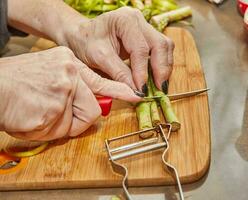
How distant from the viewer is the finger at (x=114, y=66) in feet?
3.27

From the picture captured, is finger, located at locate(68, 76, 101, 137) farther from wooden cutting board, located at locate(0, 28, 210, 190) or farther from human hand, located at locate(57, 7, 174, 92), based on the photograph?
human hand, located at locate(57, 7, 174, 92)

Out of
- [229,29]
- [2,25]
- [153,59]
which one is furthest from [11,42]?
[229,29]

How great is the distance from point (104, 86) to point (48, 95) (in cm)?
14

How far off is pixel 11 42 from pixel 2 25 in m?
0.16

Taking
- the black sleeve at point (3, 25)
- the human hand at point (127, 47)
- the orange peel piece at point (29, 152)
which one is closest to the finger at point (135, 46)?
the human hand at point (127, 47)

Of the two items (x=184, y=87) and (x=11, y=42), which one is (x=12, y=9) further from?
(x=184, y=87)

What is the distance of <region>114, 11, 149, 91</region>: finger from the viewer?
985mm

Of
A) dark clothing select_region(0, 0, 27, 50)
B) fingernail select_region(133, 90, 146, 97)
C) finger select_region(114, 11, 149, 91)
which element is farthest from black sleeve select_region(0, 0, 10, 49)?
fingernail select_region(133, 90, 146, 97)

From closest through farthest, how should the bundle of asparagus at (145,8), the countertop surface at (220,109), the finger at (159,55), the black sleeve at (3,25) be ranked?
the countertop surface at (220,109) → the finger at (159,55) → the black sleeve at (3,25) → the bundle of asparagus at (145,8)

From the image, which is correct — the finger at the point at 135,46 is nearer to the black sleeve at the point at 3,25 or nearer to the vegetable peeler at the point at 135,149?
the vegetable peeler at the point at 135,149

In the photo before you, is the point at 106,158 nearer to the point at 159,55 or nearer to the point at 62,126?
the point at 62,126

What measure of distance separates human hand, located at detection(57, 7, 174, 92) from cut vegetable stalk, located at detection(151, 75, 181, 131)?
0.09 ft

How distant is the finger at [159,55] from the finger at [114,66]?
0.21 ft

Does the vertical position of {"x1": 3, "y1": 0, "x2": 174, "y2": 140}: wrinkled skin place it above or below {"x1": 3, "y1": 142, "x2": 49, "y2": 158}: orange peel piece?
above
